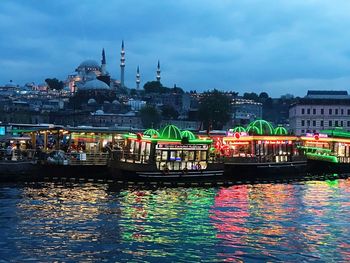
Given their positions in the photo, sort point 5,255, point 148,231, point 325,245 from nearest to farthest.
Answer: point 5,255, point 325,245, point 148,231

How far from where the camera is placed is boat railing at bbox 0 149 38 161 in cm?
4294

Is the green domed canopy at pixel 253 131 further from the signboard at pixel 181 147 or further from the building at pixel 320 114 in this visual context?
the building at pixel 320 114

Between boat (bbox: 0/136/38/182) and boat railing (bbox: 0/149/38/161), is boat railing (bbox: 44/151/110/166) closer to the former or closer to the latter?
boat (bbox: 0/136/38/182)

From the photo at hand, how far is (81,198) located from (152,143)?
1050 centimetres

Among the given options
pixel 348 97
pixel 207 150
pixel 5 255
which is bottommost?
pixel 5 255

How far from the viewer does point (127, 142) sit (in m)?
44.1

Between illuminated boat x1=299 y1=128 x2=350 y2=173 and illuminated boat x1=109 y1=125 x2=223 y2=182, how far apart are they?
1470 cm

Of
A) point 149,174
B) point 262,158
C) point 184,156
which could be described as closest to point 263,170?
point 262,158

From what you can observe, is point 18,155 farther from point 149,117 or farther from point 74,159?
point 149,117

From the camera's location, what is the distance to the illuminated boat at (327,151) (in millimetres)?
54031

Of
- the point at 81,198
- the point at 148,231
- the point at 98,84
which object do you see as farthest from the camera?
the point at 98,84

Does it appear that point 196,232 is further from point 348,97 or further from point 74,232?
point 348,97

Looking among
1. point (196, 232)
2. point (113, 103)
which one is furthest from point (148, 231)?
point (113, 103)

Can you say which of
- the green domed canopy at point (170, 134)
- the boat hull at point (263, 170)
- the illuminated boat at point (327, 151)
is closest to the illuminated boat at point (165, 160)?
the green domed canopy at point (170, 134)
